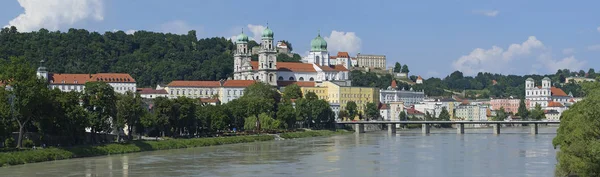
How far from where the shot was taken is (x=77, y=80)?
397ft

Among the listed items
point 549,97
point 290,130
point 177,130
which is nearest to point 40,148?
point 177,130

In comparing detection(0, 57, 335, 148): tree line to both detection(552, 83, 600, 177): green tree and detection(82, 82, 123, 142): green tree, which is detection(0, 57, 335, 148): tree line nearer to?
detection(82, 82, 123, 142): green tree

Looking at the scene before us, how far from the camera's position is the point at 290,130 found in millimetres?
99188

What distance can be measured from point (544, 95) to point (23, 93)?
148183mm

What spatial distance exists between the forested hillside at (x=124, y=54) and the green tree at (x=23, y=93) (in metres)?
82.2

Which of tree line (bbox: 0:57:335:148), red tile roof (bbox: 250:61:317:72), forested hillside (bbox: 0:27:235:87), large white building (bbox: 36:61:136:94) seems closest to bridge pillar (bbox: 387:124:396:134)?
tree line (bbox: 0:57:335:148)

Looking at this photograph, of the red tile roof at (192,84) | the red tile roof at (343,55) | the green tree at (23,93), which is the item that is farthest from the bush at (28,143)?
the red tile roof at (343,55)

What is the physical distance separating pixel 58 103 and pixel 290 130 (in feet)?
146

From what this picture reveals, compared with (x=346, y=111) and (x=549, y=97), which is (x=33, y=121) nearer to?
(x=346, y=111)

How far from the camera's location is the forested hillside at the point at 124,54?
141 metres

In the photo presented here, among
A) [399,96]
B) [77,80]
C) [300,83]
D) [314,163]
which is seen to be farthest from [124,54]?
[314,163]

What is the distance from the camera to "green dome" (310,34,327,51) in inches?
6245

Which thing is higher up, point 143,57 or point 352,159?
point 143,57

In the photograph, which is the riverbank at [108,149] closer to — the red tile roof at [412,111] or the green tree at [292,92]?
the green tree at [292,92]
